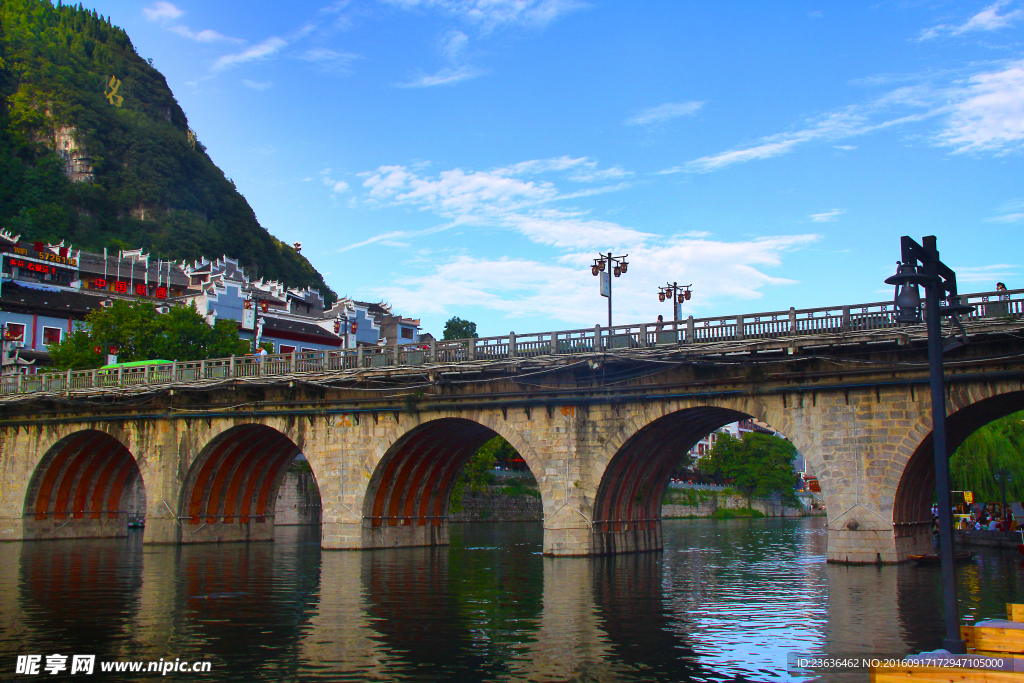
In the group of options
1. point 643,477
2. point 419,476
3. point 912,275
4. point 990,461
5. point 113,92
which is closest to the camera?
point 912,275

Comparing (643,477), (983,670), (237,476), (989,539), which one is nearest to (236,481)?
(237,476)

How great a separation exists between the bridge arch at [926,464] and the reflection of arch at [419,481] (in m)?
16.8

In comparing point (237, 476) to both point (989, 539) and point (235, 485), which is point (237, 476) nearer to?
point (235, 485)

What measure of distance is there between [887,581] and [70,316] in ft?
259

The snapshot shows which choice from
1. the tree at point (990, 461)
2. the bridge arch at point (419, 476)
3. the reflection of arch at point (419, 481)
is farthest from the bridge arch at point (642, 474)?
the tree at point (990, 461)

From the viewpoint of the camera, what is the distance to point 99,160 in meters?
132

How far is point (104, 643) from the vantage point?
1728cm

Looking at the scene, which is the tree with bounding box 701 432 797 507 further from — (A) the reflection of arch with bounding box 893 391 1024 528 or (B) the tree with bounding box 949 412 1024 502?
(A) the reflection of arch with bounding box 893 391 1024 528

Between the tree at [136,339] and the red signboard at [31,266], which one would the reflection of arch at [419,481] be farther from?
the red signboard at [31,266]

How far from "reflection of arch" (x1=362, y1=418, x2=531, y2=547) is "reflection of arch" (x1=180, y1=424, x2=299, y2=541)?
6.98 meters

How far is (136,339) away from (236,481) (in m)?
20.6

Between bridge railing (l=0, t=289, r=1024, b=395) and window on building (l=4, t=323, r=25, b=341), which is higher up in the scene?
window on building (l=4, t=323, r=25, b=341)

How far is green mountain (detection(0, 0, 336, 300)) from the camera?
404 ft

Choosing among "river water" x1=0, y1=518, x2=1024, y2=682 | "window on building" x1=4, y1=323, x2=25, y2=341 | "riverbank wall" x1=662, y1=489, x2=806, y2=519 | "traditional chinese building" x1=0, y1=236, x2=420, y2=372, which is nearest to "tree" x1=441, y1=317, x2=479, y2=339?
"traditional chinese building" x1=0, y1=236, x2=420, y2=372
